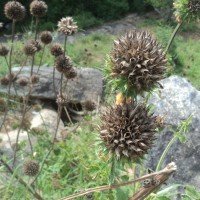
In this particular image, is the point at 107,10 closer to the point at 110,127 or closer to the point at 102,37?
the point at 102,37

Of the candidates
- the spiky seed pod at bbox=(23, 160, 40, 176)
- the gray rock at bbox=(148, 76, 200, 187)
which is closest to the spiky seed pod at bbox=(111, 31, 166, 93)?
the spiky seed pod at bbox=(23, 160, 40, 176)

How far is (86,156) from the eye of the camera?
370cm

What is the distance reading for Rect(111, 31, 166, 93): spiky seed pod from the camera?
1297mm

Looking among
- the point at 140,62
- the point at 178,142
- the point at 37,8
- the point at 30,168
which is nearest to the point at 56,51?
the point at 37,8

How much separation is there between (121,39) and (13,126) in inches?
187

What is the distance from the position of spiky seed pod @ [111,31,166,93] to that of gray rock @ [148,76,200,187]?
2070 mm

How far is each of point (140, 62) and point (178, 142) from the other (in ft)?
7.89

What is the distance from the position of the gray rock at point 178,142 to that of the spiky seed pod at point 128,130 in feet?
6.44

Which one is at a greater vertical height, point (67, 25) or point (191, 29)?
point (67, 25)

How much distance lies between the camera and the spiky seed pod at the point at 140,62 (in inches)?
51.1

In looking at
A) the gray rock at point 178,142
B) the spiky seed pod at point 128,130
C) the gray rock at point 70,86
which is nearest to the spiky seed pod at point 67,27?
the gray rock at point 178,142

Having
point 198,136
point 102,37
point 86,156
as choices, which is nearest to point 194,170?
point 198,136

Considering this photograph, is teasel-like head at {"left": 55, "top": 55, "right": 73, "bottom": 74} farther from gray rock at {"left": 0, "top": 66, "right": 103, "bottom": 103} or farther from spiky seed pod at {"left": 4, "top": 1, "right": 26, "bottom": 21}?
gray rock at {"left": 0, "top": 66, "right": 103, "bottom": 103}

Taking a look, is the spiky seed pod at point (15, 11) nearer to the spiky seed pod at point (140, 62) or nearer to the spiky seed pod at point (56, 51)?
the spiky seed pod at point (56, 51)
